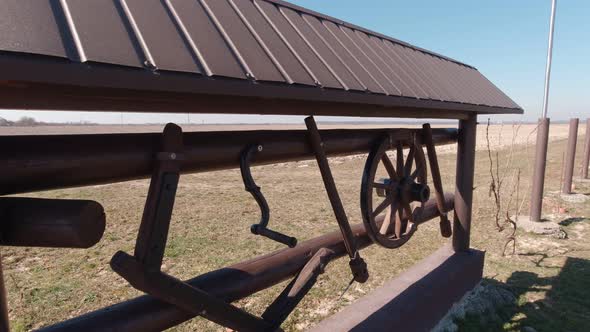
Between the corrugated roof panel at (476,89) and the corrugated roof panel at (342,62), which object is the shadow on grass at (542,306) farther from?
the corrugated roof panel at (342,62)

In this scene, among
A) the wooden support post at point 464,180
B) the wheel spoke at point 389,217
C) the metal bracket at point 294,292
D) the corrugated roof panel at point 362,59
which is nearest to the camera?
the metal bracket at point 294,292

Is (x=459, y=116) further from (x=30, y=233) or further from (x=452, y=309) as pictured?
(x=30, y=233)

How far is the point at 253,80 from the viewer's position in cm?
161

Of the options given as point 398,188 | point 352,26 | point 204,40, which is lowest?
point 398,188

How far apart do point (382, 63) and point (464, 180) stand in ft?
8.62

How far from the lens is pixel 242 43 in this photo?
1795mm

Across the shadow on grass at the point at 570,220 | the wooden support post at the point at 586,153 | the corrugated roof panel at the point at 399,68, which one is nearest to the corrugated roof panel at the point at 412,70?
the corrugated roof panel at the point at 399,68

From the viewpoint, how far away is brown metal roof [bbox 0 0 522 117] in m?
1.13

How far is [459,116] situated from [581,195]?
8425 millimetres

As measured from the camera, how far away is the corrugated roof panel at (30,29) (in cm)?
105

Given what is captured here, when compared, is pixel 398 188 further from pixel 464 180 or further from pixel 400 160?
pixel 464 180

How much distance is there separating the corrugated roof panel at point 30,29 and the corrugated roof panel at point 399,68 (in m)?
2.32

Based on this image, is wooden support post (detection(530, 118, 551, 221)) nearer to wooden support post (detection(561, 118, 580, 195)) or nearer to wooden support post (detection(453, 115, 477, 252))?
wooden support post (detection(561, 118, 580, 195))

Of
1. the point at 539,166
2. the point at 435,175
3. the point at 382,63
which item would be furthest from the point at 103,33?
the point at 539,166
